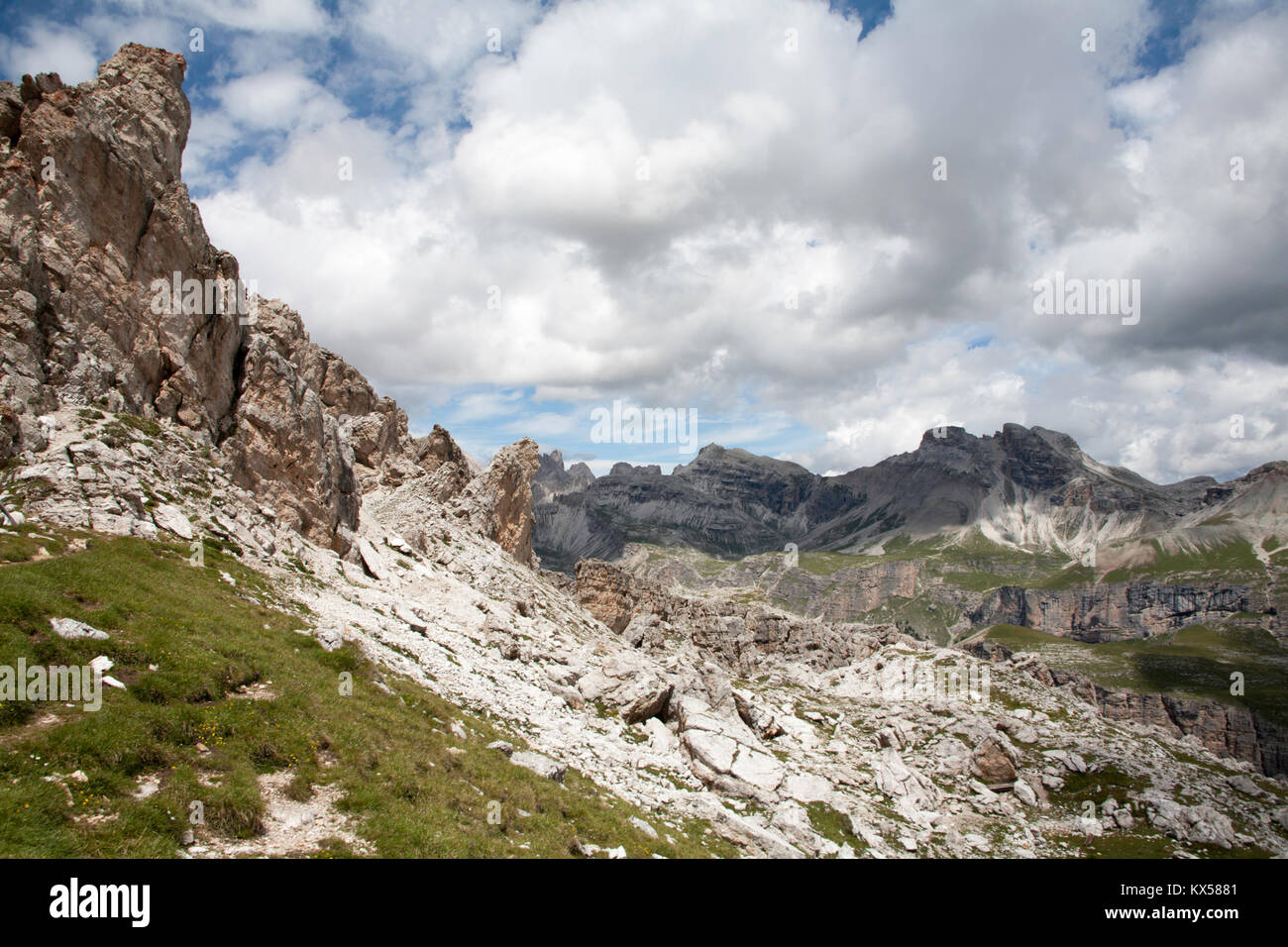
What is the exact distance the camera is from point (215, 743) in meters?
14.7

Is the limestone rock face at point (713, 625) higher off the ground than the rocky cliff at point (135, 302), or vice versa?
the rocky cliff at point (135, 302)

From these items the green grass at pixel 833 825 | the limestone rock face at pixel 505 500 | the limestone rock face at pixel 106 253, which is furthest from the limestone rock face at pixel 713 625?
the limestone rock face at pixel 106 253

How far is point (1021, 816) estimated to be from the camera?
5581cm

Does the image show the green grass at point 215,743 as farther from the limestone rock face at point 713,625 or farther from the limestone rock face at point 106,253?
the limestone rock face at point 713,625

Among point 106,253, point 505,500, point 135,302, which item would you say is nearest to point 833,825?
point 135,302

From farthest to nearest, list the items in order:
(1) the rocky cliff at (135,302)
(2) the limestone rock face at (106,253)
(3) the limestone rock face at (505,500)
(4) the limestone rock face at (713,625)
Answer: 1. (4) the limestone rock face at (713,625)
2. (3) the limestone rock face at (505,500)
3. (1) the rocky cliff at (135,302)
4. (2) the limestone rock face at (106,253)

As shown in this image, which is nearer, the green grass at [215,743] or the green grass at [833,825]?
the green grass at [215,743]

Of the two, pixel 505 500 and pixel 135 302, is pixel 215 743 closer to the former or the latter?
pixel 135 302

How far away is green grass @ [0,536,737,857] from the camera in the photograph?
1145 centimetres

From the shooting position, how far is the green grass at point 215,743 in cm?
1145

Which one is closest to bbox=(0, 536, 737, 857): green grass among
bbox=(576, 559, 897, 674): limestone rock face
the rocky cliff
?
the rocky cliff

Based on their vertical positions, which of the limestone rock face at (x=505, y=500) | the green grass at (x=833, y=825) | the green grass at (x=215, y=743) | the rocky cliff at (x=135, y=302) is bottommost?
the green grass at (x=833, y=825)

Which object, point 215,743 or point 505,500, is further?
point 505,500
